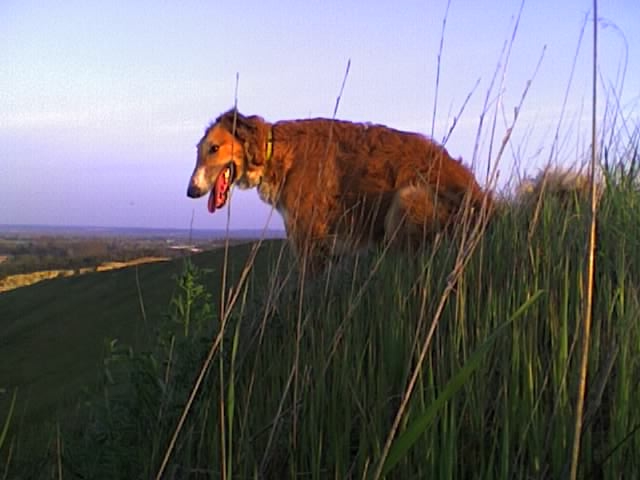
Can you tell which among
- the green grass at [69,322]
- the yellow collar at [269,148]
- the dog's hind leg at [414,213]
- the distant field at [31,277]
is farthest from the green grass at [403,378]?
the distant field at [31,277]

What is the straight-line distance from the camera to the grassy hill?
5.15 m

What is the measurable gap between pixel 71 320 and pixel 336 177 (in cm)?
435

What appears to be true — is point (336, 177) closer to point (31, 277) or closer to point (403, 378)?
point (403, 378)

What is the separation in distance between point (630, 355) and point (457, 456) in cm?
55

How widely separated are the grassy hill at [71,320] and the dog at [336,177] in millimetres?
558

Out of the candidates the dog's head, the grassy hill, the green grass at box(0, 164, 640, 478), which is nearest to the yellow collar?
the dog's head

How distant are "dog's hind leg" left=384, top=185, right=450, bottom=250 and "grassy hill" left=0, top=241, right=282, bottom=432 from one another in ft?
2.87

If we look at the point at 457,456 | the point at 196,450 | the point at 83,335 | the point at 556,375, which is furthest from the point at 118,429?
the point at 83,335

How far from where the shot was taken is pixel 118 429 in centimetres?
230

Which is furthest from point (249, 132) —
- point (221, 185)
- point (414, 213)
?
point (414, 213)

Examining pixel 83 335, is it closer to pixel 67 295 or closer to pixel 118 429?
pixel 67 295

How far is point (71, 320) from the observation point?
27.4ft

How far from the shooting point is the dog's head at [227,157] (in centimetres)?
613

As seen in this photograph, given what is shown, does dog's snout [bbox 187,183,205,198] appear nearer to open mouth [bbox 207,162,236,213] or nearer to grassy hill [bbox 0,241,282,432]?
open mouth [bbox 207,162,236,213]
